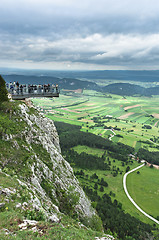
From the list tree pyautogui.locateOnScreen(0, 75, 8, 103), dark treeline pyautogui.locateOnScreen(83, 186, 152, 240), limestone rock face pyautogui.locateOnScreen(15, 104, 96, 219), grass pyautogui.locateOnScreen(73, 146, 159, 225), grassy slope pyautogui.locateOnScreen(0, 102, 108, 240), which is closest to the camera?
grassy slope pyautogui.locateOnScreen(0, 102, 108, 240)

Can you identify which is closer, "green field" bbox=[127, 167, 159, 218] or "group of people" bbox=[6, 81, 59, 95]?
"group of people" bbox=[6, 81, 59, 95]

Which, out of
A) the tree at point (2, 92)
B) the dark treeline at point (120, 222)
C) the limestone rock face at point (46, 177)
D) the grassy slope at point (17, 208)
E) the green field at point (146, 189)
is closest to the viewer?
the grassy slope at point (17, 208)

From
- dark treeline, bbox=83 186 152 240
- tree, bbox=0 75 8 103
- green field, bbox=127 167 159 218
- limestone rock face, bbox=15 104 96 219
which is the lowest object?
green field, bbox=127 167 159 218

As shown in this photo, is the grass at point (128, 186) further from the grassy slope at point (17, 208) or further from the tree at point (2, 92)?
the tree at point (2, 92)

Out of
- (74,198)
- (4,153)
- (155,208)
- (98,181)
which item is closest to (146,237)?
(155,208)

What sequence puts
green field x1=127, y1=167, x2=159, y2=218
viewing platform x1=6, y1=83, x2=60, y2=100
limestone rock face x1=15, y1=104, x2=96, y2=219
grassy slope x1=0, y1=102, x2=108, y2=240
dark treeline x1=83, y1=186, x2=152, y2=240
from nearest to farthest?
grassy slope x1=0, y1=102, x2=108, y2=240
limestone rock face x1=15, y1=104, x2=96, y2=219
viewing platform x1=6, y1=83, x2=60, y2=100
dark treeline x1=83, y1=186, x2=152, y2=240
green field x1=127, y1=167, x2=159, y2=218

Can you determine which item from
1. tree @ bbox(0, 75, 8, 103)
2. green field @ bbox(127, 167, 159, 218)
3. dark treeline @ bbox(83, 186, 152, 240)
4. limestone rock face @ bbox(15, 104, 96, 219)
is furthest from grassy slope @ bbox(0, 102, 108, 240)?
green field @ bbox(127, 167, 159, 218)

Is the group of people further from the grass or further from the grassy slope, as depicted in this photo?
the grass

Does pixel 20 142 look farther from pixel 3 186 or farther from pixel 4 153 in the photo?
pixel 3 186

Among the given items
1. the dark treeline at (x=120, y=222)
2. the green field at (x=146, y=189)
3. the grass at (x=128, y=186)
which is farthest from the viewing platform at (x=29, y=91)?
the green field at (x=146, y=189)
